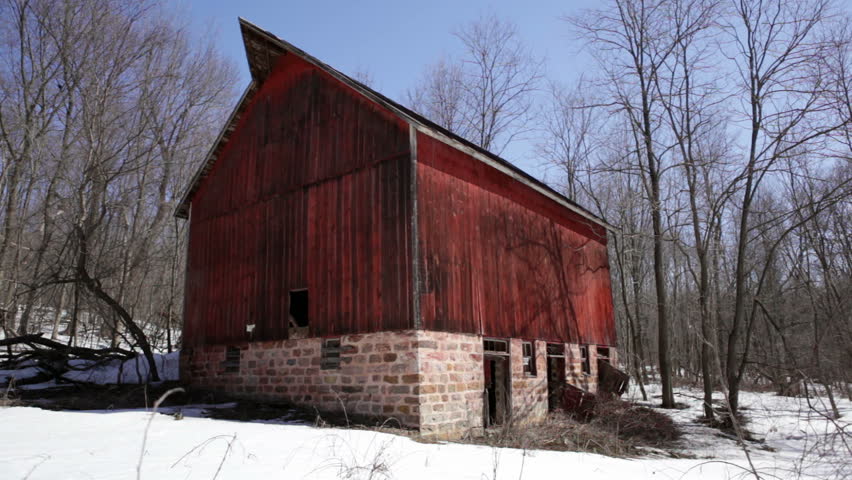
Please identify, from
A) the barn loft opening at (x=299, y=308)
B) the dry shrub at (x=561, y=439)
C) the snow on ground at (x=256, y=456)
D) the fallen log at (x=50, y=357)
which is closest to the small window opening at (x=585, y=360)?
the dry shrub at (x=561, y=439)

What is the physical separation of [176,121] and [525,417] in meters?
21.7

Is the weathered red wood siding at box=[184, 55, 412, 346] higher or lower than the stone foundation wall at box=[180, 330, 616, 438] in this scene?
higher

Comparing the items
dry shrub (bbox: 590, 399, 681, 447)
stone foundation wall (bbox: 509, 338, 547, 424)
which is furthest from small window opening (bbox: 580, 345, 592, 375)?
stone foundation wall (bbox: 509, 338, 547, 424)

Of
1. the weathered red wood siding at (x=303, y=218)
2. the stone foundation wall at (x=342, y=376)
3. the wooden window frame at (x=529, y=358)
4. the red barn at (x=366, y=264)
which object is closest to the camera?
the stone foundation wall at (x=342, y=376)

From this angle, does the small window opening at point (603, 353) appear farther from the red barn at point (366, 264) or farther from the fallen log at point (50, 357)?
the fallen log at point (50, 357)

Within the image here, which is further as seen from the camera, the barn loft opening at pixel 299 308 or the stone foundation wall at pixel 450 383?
the barn loft opening at pixel 299 308

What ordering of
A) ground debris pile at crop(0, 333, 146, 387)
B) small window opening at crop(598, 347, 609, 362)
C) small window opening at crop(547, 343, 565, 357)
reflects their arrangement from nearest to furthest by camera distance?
small window opening at crop(547, 343, 565, 357)
ground debris pile at crop(0, 333, 146, 387)
small window opening at crop(598, 347, 609, 362)

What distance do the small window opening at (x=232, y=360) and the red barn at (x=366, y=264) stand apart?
4cm

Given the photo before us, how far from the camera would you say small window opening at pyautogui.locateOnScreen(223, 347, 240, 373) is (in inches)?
504

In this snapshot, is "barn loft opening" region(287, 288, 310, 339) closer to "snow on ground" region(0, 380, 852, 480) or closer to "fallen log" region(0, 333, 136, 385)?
"snow on ground" region(0, 380, 852, 480)

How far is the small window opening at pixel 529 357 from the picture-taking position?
1295 centimetres

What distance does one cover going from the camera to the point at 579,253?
16578 millimetres

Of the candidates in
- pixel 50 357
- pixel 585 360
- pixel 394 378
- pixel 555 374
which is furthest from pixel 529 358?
pixel 50 357

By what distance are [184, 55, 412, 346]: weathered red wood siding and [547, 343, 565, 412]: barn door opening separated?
5.87m
